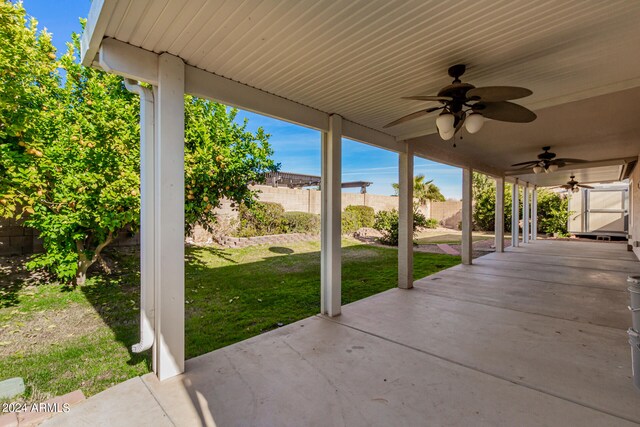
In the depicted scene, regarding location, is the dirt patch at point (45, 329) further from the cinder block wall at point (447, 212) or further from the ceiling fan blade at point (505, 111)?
the cinder block wall at point (447, 212)

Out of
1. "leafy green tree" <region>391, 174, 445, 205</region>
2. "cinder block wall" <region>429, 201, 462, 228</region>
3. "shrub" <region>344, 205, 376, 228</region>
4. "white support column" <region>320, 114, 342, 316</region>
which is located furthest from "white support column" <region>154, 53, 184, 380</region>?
"cinder block wall" <region>429, 201, 462, 228</region>

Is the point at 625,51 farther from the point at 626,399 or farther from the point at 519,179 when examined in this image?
the point at 519,179

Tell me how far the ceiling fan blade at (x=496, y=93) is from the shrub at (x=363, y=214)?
1064 centimetres

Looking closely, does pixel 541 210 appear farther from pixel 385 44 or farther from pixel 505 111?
pixel 385 44

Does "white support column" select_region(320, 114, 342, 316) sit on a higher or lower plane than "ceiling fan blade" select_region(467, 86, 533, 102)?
lower

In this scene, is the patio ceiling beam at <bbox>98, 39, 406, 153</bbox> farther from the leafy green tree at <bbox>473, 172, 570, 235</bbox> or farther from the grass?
the leafy green tree at <bbox>473, 172, 570, 235</bbox>

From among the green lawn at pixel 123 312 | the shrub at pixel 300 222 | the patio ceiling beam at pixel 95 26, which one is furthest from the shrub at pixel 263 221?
the patio ceiling beam at pixel 95 26

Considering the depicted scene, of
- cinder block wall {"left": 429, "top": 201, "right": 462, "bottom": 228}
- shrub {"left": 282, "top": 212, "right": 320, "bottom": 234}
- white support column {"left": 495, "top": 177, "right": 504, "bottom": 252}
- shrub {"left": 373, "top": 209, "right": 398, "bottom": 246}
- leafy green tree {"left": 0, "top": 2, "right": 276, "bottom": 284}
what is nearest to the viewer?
leafy green tree {"left": 0, "top": 2, "right": 276, "bottom": 284}

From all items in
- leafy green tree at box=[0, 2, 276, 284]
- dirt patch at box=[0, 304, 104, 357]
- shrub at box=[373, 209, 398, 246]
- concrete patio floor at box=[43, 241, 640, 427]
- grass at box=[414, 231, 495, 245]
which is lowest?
concrete patio floor at box=[43, 241, 640, 427]

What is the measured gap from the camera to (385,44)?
7.41 ft

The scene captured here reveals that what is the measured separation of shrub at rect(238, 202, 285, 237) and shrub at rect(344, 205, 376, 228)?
3.99m

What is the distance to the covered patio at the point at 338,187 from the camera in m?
1.95

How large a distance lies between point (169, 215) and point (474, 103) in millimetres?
2821

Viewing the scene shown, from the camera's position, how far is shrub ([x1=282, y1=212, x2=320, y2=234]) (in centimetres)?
1018
